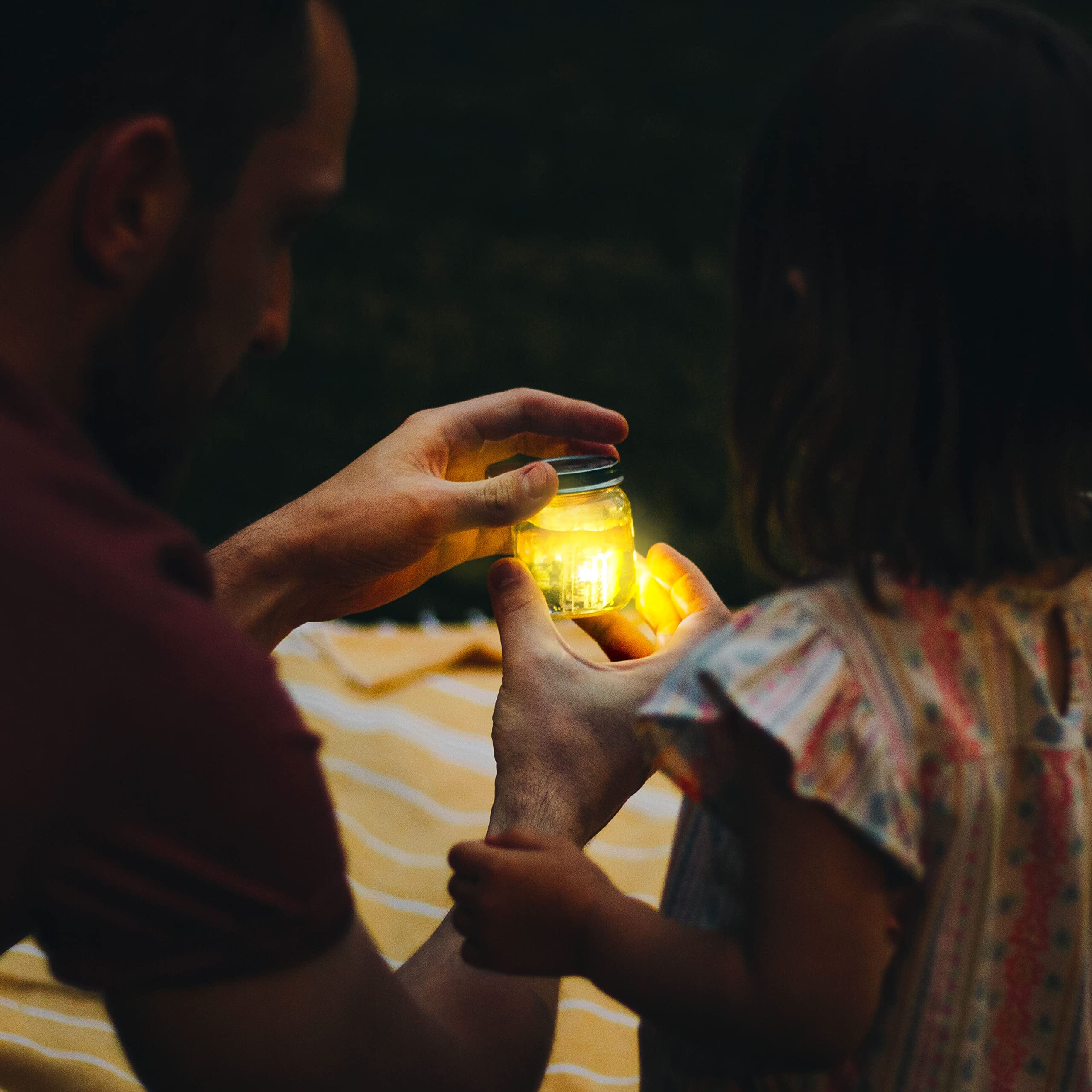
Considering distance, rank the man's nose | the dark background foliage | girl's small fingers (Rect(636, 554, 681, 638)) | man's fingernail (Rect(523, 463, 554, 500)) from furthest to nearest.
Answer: the dark background foliage, girl's small fingers (Rect(636, 554, 681, 638)), man's fingernail (Rect(523, 463, 554, 500)), the man's nose

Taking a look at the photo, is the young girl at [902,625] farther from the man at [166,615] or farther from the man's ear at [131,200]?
the man's ear at [131,200]

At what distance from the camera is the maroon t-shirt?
920mm

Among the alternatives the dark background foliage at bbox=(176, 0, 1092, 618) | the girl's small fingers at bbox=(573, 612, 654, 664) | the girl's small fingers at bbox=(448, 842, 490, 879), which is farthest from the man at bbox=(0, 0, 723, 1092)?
the dark background foliage at bbox=(176, 0, 1092, 618)

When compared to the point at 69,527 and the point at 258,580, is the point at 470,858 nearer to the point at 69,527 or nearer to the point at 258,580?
the point at 69,527

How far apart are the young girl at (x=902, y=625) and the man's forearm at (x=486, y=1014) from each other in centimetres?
15

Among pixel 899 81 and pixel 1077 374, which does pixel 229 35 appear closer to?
pixel 899 81

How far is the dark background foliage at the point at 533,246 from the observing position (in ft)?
13.4

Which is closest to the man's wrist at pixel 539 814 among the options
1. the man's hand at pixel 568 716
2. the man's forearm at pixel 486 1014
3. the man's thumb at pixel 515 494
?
the man's hand at pixel 568 716

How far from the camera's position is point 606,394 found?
14.5ft

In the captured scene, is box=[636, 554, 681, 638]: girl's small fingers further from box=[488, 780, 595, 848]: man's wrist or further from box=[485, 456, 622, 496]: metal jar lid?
box=[488, 780, 595, 848]: man's wrist

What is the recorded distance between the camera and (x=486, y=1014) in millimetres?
1316

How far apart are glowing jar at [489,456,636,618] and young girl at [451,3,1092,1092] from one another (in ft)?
1.70

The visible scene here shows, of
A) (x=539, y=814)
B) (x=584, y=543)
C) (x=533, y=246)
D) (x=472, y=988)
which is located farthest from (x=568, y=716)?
(x=533, y=246)

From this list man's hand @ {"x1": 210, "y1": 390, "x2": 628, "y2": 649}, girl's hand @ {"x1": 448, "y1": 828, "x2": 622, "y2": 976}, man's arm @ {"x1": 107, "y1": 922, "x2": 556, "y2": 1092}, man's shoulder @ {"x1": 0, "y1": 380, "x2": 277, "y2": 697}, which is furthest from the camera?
man's hand @ {"x1": 210, "y1": 390, "x2": 628, "y2": 649}
